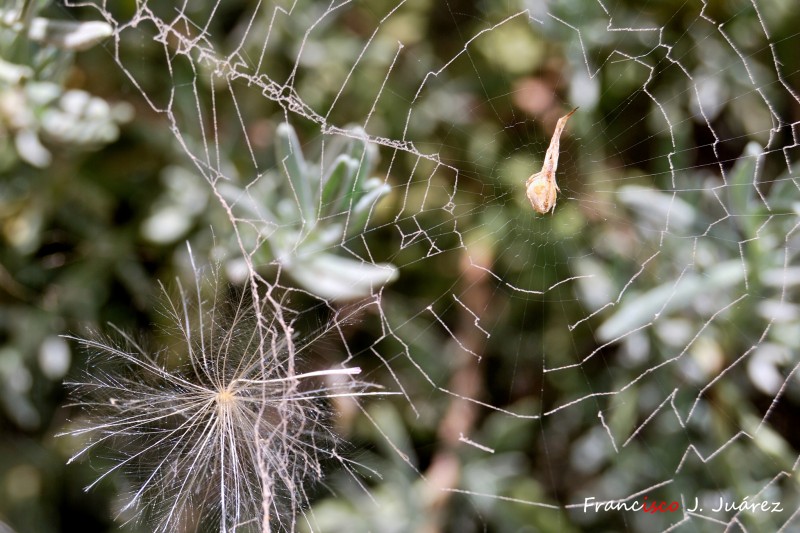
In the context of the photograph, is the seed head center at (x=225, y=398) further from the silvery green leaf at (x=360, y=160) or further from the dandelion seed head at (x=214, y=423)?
the silvery green leaf at (x=360, y=160)

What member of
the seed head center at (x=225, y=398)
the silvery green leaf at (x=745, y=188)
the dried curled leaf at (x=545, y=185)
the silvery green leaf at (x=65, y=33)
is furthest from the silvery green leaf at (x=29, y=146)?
the silvery green leaf at (x=745, y=188)

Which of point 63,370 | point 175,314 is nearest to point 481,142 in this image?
point 175,314

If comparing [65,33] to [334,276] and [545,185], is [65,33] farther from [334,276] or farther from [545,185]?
[545,185]

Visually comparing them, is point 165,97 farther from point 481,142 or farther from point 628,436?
point 628,436

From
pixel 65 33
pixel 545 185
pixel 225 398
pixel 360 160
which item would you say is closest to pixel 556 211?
pixel 545 185

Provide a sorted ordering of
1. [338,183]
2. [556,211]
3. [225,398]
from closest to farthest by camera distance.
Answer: [225,398] → [338,183] → [556,211]

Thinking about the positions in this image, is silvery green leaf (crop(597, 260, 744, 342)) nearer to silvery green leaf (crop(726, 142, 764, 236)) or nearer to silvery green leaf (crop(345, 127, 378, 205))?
silvery green leaf (crop(726, 142, 764, 236))
